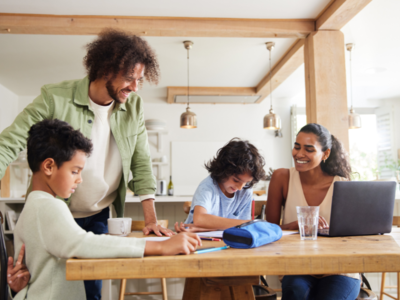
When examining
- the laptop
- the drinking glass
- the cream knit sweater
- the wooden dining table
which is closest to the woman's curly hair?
the laptop

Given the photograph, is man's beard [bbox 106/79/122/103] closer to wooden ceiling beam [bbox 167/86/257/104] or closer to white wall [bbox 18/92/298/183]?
wooden ceiling beam [bbox 167/86/257/104]

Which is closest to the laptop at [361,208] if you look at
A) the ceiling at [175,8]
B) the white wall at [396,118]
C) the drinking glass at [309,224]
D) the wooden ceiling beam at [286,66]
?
the drinking glass at [309,224]

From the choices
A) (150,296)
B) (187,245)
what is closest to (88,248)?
(187,245)

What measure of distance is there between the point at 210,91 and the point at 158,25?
259 cm

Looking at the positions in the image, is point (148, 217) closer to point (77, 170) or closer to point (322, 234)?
point (77, 170)

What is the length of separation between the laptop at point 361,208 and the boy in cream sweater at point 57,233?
525mm

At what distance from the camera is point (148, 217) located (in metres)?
1.59

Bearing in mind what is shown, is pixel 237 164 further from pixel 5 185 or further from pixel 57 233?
pixel 5 185

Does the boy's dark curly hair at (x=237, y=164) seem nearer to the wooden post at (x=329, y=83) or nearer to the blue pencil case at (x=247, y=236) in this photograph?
the blue pencil case at (x=247, y=236)

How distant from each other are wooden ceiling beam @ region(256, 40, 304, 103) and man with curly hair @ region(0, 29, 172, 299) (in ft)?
8.85

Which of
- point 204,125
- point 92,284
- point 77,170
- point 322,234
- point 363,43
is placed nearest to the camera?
point 77,170

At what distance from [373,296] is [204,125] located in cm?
485

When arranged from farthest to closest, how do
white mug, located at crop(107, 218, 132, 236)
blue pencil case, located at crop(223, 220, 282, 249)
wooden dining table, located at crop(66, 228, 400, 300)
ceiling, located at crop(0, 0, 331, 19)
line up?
ceiling, located at crop(0, 0, 331, 19) → white mug, located at crop(107, 218, 132, 236) → blue pencil case, located at crop(223, 220, 282, 249) → wooden dining table, located at crop(66, 228, 400, 300)

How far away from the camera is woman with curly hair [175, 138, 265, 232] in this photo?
172cm
